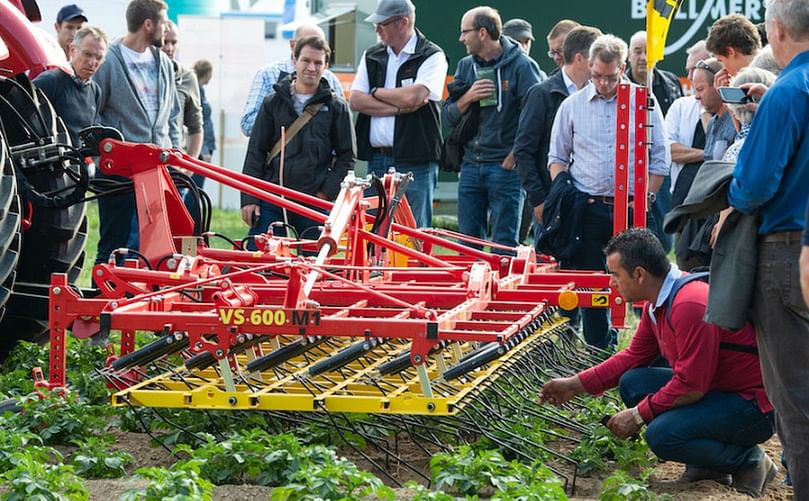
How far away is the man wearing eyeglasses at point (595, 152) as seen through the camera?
24.0 feet

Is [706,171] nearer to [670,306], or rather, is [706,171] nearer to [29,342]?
[670,306]

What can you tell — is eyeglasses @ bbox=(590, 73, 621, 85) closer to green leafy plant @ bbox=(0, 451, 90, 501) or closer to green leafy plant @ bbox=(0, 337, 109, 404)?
green leafy plant @ bbox=(0, 337, 109, 404)

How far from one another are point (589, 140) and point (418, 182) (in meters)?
2.04

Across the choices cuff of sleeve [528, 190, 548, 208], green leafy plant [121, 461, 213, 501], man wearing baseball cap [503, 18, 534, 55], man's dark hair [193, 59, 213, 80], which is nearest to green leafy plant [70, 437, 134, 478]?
green leafy plant [121, 461, 213, 501]

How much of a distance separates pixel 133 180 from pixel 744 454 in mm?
3267

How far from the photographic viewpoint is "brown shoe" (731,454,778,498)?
5.13 meters

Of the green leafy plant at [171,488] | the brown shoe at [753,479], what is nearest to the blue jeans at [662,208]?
the brown shoe at [753,479]

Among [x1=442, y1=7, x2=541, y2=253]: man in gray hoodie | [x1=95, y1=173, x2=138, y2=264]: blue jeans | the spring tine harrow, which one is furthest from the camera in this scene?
[x1=442, y1=7, x2=541, y2=253]: man in gray hoodie

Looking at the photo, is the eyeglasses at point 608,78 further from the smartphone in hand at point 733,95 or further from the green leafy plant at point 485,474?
the green leafy plant at point 485,474

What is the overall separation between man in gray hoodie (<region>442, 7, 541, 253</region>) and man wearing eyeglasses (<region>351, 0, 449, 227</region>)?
243mm

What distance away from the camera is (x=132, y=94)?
862 cm

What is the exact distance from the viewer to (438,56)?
9.12 metres

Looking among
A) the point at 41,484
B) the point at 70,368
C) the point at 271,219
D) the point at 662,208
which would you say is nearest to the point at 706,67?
the point at 662,208

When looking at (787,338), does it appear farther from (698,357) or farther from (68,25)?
(68,25)
